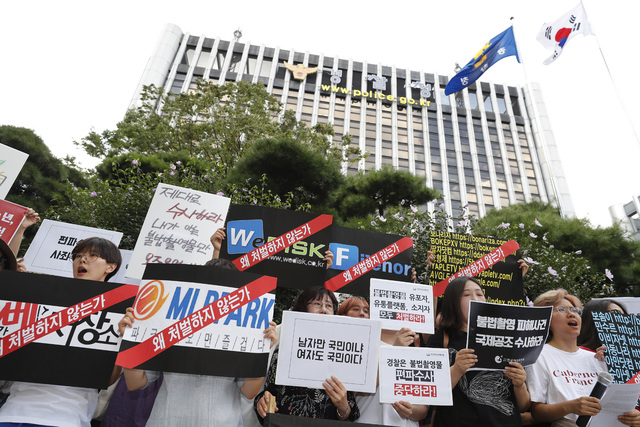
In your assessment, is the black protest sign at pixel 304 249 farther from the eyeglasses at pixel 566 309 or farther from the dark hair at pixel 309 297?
the eyeglasses at pixel 566 309

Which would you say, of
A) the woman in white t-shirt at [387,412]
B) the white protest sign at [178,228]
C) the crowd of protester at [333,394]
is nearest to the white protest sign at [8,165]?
the white protest sign at [178,228]

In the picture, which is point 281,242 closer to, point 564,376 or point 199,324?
point 199,324

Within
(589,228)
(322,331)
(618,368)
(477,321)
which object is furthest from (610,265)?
(322,331)

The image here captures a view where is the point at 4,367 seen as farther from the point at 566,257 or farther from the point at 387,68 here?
the point at 387,68

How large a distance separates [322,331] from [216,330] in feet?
2.18

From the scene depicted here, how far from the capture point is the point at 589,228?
32.0 ft

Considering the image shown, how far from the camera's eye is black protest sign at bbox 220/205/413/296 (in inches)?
171

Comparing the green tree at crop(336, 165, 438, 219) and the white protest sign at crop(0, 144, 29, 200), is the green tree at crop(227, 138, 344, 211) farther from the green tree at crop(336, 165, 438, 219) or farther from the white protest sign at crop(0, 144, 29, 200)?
the white protest sign at crop(0, 144, 29, 200)

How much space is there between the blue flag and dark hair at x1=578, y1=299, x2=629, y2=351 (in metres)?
10.3

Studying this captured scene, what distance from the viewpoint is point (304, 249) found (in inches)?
175

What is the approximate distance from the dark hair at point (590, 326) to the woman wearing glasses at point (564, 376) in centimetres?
25

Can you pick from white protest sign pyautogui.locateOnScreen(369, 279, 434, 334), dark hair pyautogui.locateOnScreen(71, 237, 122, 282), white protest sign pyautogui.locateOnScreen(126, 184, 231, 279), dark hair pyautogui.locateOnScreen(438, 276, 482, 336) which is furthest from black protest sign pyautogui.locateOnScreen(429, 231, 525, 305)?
dark hair pyautogui.locateOnScreen(71, 237, 122, 282)

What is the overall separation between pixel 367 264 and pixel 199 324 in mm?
2395

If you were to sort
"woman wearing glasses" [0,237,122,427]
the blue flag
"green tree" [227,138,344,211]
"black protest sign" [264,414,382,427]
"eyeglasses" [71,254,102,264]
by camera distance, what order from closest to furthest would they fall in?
"woman wearing glasses" [0,237,122,427] < "black protest sign" [264,414,382,427] < "eyeglasses" [71,254,102,264] < "green tree" [227,138,344,211] < the blue flag
